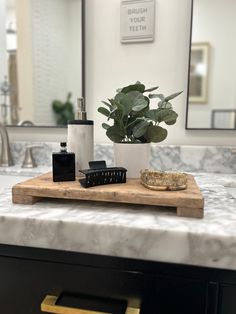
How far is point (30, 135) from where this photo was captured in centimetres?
117

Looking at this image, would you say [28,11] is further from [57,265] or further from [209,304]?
[209,304]

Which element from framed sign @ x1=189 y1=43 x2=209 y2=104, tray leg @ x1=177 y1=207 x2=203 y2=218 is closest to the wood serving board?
tray leg @ x1=177 y1=207 x2=203 y2=218

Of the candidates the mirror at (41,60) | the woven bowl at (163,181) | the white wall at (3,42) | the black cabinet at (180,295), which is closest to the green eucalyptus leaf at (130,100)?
the woven bowl at (163,181)

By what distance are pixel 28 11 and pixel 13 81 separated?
1.00 feet

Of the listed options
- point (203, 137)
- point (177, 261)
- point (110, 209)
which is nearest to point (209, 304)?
point (177, 261)

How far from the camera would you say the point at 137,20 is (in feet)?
3.30

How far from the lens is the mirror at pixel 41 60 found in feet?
3.54

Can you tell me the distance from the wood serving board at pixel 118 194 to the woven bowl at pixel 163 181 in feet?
0.04

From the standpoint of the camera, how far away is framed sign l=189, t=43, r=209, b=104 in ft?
3.22

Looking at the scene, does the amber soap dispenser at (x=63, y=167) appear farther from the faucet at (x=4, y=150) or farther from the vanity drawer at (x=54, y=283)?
the faucet at (x=4, y=150)

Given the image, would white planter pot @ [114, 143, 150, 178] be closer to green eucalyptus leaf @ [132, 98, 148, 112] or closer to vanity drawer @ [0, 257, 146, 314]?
green eucalyptus leaf @ [132, 98, 148, 112]

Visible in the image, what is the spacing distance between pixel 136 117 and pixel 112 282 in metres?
0.38

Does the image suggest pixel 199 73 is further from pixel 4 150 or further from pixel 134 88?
pixel 4 150

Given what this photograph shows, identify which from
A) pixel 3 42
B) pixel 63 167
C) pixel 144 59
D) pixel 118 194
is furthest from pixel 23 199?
pixel 3 42
